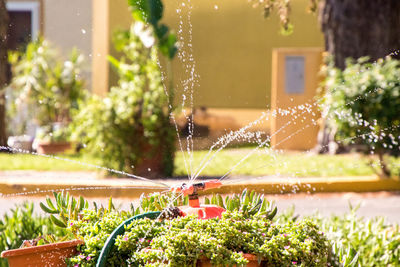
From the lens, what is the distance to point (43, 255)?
205cm

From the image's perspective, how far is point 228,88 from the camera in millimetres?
13430

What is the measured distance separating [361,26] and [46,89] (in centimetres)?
542

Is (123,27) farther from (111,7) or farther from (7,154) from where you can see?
(7,154)

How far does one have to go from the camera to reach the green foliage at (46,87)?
11867 mm

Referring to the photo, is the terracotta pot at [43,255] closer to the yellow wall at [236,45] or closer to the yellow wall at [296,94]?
the yellow wall at [296,94]

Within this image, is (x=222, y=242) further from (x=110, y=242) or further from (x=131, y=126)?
(x=131, y=126)

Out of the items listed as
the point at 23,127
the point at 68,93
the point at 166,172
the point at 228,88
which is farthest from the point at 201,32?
the point at 166,172

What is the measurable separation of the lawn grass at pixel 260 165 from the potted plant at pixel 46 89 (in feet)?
2.83

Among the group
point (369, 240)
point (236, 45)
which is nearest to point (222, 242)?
point (369, 240)

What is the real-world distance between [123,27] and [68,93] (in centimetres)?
189

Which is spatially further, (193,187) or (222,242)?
(193,187)

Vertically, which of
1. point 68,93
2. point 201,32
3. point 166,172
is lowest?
point 166,172

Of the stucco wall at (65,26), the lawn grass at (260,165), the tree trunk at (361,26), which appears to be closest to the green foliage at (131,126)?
the lawn grass at (260,165)

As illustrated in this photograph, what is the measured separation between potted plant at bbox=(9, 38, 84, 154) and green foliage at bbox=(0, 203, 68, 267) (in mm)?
7804
